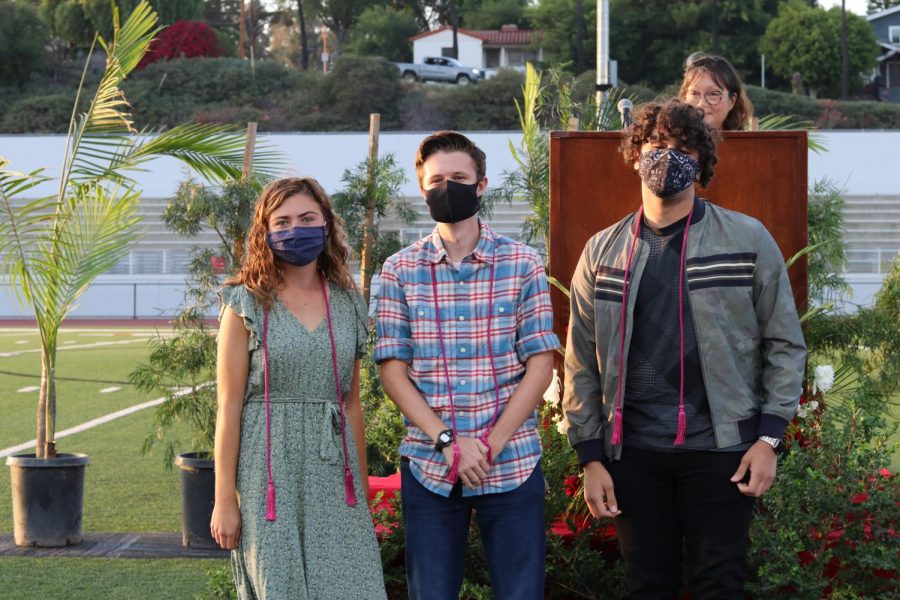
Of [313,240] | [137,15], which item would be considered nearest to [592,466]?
[313,240]

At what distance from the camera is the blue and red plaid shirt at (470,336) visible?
332cm

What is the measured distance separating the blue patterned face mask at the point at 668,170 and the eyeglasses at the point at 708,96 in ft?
4.31

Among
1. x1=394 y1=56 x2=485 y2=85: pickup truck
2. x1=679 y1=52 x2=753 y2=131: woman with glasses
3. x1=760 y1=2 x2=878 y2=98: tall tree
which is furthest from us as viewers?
x1=394 y1=56 x2=485 y2=85: pickup truck

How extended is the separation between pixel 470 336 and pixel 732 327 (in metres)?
0.70

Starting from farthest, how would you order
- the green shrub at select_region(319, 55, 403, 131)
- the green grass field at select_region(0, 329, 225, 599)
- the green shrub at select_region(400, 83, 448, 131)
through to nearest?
the green shrub at select_region(400, 83, 448, 131)
the green shrub at select_region(319, 55, 403, 131)
the green grass field at select_region(0, 329, 225, 599)

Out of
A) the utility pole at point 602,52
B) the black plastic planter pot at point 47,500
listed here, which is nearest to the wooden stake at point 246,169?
the black plastic planter pot at point 47,500

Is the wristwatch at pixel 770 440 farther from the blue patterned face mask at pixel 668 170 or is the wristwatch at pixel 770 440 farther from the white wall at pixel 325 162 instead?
the white wall at pixel 325 162

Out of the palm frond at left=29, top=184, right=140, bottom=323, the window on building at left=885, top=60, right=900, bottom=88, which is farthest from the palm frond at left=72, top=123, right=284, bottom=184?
the window on building at left=885, top=60, right=900, bottom=88

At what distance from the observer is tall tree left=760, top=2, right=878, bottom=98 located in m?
55.2

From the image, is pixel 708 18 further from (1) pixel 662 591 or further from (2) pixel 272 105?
(1) pixel 662 591

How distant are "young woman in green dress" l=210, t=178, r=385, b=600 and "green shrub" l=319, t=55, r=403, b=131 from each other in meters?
39.7

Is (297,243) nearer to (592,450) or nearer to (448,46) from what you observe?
(592,450)

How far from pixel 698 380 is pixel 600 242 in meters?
0.50

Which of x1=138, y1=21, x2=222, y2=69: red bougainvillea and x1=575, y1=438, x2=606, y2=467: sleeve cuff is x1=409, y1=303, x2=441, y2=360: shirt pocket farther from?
x1=138, y1=21, x2=222, y2=69: red bougainvillea
